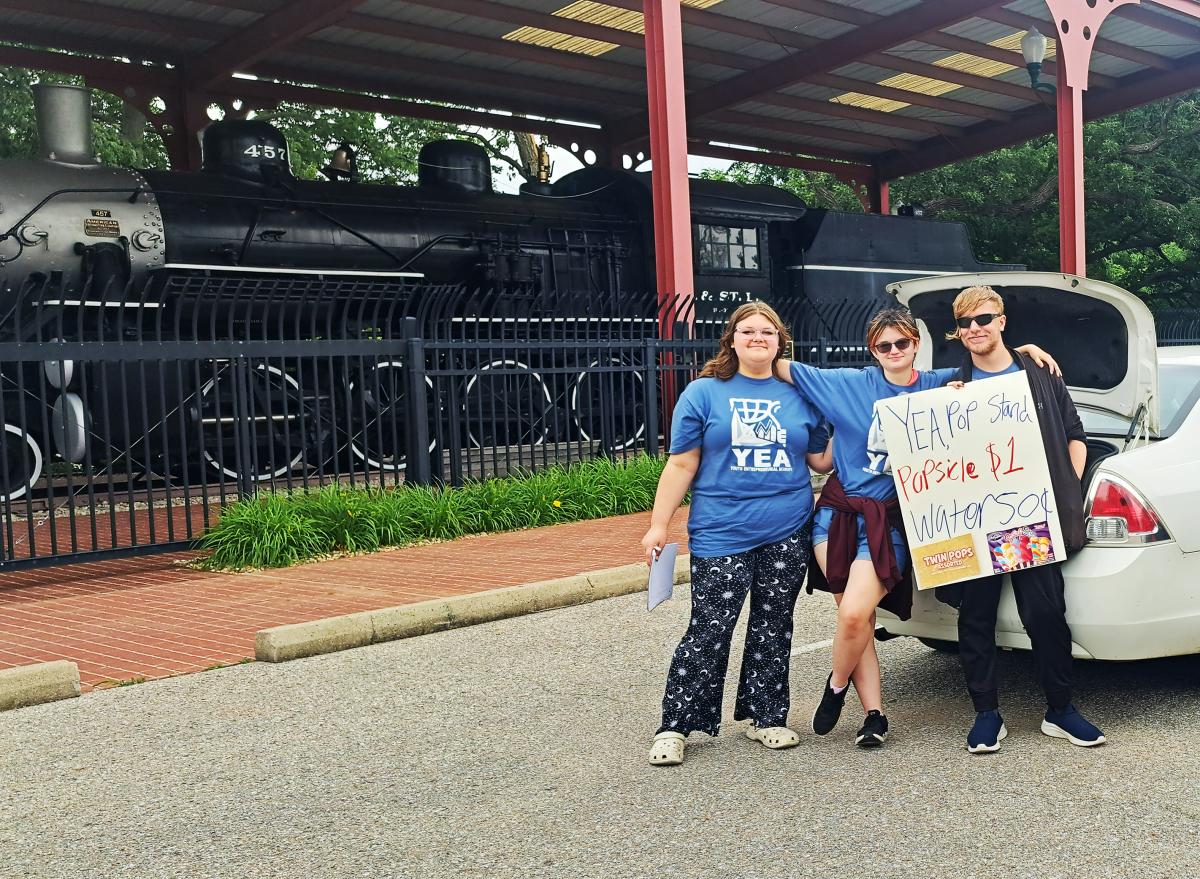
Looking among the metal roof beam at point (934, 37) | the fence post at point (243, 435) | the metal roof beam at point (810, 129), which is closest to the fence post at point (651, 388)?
the fence post at point (243, 435)

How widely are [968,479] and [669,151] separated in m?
9.03

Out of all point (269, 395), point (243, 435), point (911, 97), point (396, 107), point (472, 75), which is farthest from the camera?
point (911, 97)

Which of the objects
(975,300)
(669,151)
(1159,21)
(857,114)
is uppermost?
(1159,21)

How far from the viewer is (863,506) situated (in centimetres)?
412

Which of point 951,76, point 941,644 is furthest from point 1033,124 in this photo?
point 941,644

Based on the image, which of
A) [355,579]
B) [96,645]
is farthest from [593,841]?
[355,579]

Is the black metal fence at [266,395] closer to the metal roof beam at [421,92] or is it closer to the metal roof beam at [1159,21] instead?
the metal roof beam at [421,92]

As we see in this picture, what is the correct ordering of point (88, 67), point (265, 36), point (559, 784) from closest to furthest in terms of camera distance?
1. point (559, 784)
2. point (265, 36)
3. point (88, 67)

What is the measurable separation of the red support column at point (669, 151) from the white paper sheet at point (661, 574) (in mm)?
8485

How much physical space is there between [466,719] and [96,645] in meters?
2.38

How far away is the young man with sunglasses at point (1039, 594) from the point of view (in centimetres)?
407

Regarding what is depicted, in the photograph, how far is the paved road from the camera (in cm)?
326

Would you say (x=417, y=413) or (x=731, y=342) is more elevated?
(x=731, y=342)

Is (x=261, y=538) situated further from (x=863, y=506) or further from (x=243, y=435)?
(x=863, y=506)
